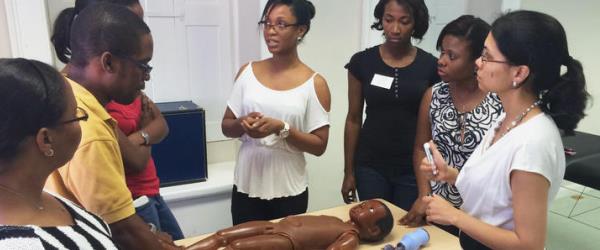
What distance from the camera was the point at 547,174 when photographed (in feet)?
3.43

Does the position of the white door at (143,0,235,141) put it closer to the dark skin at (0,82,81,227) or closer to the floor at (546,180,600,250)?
the dark skin at (0,82,81,227)

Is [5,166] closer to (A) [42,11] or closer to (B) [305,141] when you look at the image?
(B) [305,141]

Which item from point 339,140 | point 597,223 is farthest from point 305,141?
point 597,223

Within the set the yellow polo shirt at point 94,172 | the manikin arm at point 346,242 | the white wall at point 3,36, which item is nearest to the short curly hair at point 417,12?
the manikin arm at point 346,242

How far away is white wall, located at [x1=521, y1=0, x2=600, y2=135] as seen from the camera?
3.42 m

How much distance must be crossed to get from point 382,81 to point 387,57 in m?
0.12

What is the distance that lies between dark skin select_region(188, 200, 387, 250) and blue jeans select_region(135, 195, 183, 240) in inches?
→ 8.1

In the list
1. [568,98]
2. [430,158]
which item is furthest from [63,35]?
[568,98]

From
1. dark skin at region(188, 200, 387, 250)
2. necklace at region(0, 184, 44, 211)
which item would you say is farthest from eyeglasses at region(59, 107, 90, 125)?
dark skin at region(188, 200, 387, 250)

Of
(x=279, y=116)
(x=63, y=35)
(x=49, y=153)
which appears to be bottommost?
(x=279, y=116)

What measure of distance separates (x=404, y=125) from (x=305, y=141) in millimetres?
448

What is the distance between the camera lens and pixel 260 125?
65.1 inches

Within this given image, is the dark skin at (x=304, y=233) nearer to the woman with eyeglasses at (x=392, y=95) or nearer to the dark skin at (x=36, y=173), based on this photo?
the woman with eyeglasses at (x=392, y=95)

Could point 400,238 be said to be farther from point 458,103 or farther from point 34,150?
point 34,150
